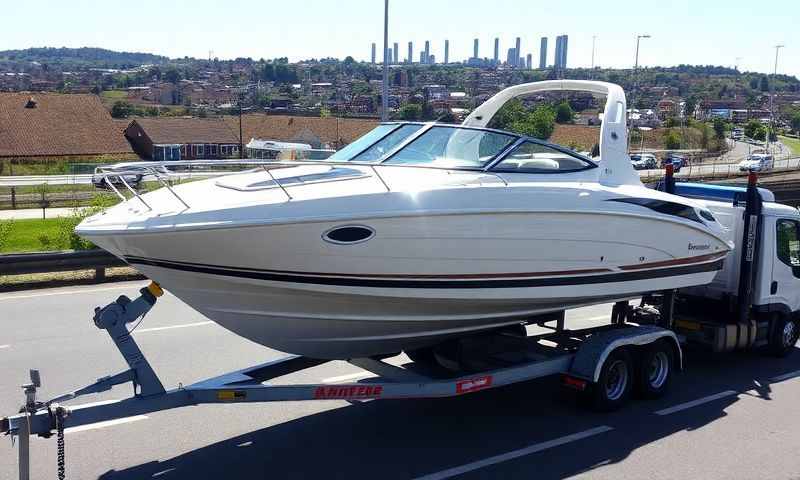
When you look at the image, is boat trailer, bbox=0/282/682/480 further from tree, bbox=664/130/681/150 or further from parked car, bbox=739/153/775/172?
tree, bbox=664/130/681/150

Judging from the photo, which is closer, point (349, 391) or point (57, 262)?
point (349, 391)

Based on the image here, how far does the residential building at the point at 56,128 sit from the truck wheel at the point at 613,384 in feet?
146

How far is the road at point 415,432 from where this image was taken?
6.18m

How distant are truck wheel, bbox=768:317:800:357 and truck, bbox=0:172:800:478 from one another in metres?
0.02

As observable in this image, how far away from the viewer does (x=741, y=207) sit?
30.3 feet

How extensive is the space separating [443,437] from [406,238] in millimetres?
1847

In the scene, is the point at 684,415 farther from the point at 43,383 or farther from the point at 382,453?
the point at 43,383

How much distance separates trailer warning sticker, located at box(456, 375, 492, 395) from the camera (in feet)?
21.9

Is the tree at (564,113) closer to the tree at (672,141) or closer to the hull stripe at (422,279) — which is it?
Answer: the hull stripe at (422,279)

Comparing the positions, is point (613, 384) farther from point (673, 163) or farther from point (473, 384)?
point (673, 163)

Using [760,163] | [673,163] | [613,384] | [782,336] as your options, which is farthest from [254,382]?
[760,163]

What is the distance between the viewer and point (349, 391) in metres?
6.14

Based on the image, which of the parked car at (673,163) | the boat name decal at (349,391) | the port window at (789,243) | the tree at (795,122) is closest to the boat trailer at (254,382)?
the boat name decal at (349,391)

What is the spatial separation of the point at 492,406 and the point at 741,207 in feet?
12.9
